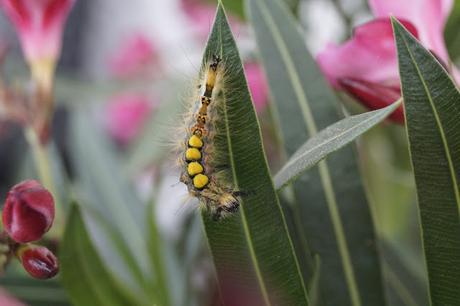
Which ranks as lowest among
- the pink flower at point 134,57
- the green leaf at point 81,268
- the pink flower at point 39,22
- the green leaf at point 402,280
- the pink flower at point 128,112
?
the green leaf at point 402,280

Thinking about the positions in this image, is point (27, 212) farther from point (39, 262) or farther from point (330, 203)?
point (330, 203)

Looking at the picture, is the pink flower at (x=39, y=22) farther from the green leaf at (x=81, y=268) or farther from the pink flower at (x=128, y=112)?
the pink flower at (x=128, y=112)

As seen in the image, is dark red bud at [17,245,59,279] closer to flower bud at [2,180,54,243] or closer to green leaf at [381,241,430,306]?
flower bud at [2,180,54,243]

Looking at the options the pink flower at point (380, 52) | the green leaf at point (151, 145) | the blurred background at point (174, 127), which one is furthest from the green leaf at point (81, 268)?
the green leaf at point (151, 145)

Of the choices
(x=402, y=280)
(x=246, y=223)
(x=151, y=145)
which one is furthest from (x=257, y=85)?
(x=246, y=223)

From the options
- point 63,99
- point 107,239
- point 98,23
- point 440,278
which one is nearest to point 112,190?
point 107,239

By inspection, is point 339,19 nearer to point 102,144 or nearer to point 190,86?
point 102,144
